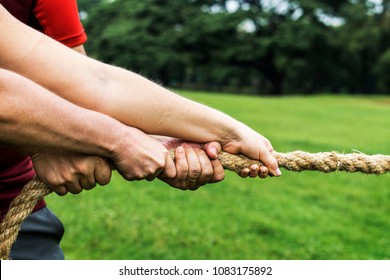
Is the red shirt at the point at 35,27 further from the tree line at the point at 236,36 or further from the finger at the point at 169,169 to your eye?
the tree line at the point at 236,36

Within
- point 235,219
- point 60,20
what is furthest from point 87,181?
point 235,219

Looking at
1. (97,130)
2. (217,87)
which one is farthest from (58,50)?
(217,87)

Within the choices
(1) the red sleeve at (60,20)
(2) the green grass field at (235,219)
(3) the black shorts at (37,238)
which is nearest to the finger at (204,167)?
(1) the red sleeve at (60,20)

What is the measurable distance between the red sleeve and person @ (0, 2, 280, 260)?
201 millimetres

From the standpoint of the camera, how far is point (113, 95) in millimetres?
1493

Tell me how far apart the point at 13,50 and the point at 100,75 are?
230mm

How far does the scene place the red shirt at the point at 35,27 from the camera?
5.34ft

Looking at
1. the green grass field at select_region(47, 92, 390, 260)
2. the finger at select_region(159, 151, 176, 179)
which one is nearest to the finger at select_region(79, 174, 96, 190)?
the finger at select_region(159, 151, 176, 179)

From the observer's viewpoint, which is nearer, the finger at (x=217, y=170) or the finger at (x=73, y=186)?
the finger at (x=73, y=186)

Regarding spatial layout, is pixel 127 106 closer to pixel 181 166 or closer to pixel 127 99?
pixel 127 99

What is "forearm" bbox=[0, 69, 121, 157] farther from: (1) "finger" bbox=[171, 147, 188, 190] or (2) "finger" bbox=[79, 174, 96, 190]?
(1) "finger" bbox=[171, 147, 188, 190]

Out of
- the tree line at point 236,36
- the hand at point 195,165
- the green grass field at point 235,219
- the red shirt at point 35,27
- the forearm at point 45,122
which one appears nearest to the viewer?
the forearm at point 45,122

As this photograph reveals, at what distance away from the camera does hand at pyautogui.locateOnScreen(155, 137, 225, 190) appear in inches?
58.6

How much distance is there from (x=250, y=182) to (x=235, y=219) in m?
1.85
